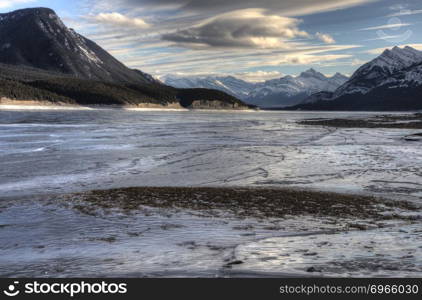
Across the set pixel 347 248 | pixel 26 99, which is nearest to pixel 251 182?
pixel 347 248

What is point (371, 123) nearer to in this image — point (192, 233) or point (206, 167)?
point (206, 167)

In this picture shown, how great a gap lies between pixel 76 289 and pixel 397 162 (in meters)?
29.7

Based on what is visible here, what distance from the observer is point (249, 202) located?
18.2 meters

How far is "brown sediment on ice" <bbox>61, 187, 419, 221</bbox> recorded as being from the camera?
1636cm

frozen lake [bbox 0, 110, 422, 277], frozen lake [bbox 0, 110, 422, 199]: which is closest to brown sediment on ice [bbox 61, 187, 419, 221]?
frozen lake [bbox 0, 110, 422, 277]

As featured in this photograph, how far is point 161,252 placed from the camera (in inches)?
441

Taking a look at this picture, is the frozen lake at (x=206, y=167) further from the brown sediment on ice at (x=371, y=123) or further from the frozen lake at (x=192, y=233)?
the brown sediment on ice at (x=371, y=123)

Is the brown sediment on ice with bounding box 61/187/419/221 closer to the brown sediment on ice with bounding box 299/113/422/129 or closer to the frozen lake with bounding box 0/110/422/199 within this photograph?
the frozen lake with bounding box 0/110/422/199

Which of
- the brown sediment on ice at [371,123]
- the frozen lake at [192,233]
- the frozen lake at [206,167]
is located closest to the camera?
the frozen lake at [192,233]

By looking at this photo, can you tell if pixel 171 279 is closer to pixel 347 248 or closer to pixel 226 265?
pixel 226 265

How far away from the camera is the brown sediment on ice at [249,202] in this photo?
1636 cm

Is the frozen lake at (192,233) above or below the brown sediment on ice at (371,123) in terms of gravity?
below

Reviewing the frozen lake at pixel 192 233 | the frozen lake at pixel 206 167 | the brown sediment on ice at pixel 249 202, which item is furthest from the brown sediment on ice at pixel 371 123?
the brown sediment on ice at pixel 249 202

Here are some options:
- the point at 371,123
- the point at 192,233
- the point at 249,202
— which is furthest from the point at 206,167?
the point at 371,123
